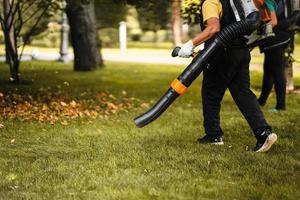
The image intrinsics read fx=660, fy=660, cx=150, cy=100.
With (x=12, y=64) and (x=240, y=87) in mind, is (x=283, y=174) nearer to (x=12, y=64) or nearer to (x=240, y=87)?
(x=240, y=87)

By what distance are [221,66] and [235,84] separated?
250mm

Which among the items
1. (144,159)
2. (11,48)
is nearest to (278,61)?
(144,159)

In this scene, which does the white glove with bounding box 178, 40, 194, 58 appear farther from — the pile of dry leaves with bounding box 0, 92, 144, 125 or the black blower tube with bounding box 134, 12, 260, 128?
the pile of dry leaves with bounding box 0, 92, 144, 125

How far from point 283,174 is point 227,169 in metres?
0.50

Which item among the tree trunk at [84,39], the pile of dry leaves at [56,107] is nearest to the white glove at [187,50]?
the pile of dry leaves at [56,107]

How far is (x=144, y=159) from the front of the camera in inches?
248

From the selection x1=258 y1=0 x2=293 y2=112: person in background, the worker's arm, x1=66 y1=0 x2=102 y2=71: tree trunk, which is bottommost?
x1=66 y1=0 x2=102 y2=71: tree trunk

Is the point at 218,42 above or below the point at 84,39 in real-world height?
above

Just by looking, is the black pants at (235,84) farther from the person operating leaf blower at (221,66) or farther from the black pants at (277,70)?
the black pants at (277,70)

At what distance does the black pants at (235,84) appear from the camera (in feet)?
21.9

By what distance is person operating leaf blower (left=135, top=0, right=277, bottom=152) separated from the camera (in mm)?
6309

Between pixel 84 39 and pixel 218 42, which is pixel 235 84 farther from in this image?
pixel 84 39

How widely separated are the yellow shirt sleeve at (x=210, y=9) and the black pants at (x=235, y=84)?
43 centimetres

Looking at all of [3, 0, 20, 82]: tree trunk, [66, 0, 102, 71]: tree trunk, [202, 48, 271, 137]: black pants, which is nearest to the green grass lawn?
[202, 48, 271, 137]: black pants
